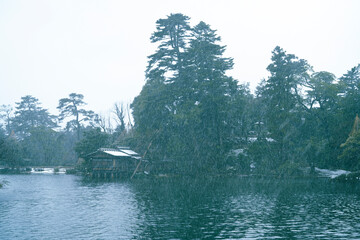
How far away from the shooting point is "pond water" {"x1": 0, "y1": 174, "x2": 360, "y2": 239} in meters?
19.3

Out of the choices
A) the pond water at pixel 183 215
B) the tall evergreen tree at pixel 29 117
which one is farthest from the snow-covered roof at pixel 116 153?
the tall evergreen tree at pixel 29 117

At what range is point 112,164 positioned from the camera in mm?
64125

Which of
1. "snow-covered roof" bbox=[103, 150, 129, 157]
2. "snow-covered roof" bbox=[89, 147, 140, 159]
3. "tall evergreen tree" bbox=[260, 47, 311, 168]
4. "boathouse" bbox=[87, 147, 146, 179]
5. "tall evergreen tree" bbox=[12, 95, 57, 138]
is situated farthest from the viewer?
"tall evergreen tree" bbox=[12, 95, 57, 138]

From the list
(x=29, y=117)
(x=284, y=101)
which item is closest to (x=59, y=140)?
(x=29, y=117)

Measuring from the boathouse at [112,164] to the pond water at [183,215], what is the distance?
26837mm

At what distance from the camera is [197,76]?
61562mm

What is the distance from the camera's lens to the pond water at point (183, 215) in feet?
63.5

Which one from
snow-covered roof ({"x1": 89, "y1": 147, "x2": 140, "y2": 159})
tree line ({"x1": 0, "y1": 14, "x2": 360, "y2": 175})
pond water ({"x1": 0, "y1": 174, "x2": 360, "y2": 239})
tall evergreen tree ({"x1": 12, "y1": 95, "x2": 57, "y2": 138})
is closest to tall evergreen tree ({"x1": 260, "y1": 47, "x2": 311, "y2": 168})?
tree line ({"x1": 0, "y1": 14, "x2": 360, "y2": 175})

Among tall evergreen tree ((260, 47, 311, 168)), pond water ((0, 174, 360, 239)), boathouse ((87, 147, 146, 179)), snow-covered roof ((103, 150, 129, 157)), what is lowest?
pond water ((0, 174, 360, 239))

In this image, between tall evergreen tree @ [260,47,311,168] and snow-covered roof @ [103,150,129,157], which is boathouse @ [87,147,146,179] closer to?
snow-covered roof @ [103,150,129,157]

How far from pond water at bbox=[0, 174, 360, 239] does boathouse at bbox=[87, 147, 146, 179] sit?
26.8 metres

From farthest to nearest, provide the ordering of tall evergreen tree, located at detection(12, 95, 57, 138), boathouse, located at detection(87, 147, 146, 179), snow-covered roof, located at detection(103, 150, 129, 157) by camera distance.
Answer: tall evergreen tree, located at detection(12, 95, 57, 138)
boathouse, located at detection(87, 147, 146, 179)
snow-covered roof, located at detection(103, 150, 129, 157)

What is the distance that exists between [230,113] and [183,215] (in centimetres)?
3772

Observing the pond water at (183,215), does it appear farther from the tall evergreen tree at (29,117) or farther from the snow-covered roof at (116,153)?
the tall evergreen tree at (29,117)
